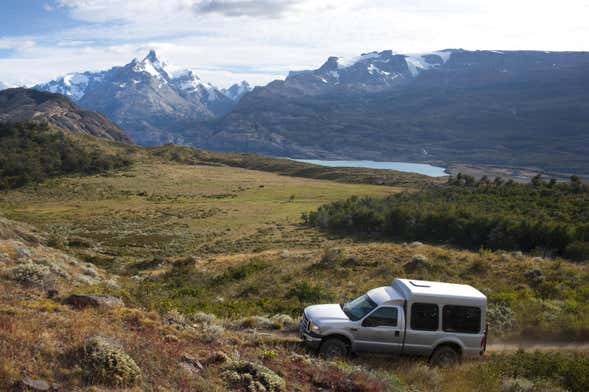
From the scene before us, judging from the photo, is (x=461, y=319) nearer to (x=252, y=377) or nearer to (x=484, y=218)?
(x=252, y=377)

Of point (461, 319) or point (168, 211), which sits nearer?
point (461, 319)

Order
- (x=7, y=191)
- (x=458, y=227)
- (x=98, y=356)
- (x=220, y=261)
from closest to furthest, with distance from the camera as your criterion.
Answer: (x=98, y=356) → (x=220, y=261) → (x=458, y=227) → (x=7, y=191)

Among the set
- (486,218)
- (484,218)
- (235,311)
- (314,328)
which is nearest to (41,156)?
(484,218)

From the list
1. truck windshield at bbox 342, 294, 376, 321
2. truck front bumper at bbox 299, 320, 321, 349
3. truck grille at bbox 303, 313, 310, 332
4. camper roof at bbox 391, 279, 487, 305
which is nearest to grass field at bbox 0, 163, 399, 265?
truck grille at bbox 303, 313, 310, 332

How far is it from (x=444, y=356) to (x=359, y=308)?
2492 mm

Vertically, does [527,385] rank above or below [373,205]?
above

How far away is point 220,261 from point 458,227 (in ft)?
80.3

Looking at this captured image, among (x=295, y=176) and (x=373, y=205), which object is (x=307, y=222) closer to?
(x=373, y=205)

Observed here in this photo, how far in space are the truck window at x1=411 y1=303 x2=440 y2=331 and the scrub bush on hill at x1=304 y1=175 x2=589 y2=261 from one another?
26.0 metres

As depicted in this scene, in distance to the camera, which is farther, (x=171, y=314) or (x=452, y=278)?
(x=452, y=278)

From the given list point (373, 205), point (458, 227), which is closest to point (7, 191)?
point (373, 205)

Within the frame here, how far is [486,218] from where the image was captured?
4441 cm

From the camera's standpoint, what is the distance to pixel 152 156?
16150 cm

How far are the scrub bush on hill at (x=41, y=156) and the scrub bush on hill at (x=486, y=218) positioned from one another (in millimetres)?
75054
